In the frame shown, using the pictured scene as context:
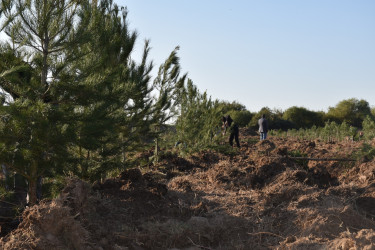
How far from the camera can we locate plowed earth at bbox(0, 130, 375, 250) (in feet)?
14.2

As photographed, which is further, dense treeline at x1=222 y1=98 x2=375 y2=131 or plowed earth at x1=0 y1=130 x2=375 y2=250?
dense treeline at x1=222 y1=98 x2=375 y2=131

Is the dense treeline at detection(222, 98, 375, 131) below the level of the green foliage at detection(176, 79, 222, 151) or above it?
above

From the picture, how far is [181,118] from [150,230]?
8.22 m

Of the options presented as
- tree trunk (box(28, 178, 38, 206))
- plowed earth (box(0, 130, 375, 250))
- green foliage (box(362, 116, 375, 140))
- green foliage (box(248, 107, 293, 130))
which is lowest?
plowed earth (box(0, 130, 375, 250))

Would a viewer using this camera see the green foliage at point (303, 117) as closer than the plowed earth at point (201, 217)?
No

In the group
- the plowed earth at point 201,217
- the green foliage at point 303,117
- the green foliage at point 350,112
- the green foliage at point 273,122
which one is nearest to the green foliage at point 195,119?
the plowed earth at point 201,217

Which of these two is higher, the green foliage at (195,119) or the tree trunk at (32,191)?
the green foliage at (195,119)

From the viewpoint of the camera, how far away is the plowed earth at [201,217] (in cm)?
432

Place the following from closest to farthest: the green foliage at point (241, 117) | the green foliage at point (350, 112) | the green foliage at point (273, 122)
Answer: the green foliage at point (273, 122)
the green foliage at point (241, 117)
the green foliage at point (350, 112)

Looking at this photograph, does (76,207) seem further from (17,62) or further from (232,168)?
(232,168)

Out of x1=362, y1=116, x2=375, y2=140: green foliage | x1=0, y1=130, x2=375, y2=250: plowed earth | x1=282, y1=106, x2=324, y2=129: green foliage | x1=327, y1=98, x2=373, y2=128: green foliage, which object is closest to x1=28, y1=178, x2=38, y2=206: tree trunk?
x1=0, y1=130, x2=375, y2=250: plowed earth

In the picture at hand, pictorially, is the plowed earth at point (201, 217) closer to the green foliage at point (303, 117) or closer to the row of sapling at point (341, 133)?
the row of sapling at point (341, 133)

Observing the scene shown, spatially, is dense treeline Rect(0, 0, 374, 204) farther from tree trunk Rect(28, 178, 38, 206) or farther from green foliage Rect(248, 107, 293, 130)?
green foliage Rect(248, 107, 293, 130)

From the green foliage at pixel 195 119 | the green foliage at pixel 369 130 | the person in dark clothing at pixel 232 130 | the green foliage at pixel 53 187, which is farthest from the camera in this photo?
the green foliage at pixel 369 130
